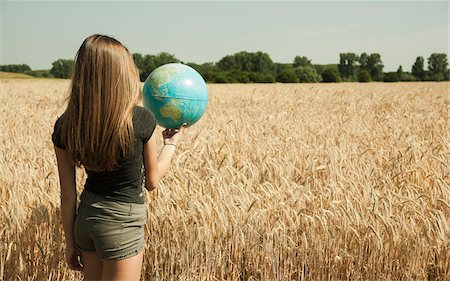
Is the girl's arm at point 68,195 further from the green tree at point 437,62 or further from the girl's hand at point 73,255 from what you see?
the green tree at point 437,62

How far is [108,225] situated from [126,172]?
0.96 feet

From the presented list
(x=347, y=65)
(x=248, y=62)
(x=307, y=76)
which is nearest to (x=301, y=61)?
(x=347, y=65)

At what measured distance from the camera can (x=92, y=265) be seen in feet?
7.95

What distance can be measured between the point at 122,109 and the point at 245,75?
2601 inches

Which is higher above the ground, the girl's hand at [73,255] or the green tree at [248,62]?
the green tree at [248,62]

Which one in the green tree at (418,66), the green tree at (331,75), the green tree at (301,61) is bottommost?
the green tree at (331,75)

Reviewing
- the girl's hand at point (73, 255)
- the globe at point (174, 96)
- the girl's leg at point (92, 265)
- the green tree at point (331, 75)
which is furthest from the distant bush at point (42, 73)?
the girl's leg at point (92, 265)

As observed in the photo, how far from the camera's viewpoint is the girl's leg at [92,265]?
2405 millimetres

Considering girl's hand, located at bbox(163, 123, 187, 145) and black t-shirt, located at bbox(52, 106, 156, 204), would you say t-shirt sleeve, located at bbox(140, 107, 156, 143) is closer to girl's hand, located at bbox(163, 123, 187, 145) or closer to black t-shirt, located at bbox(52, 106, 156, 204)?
black t-shirt, located at bbox(52, 106, 156, 204)

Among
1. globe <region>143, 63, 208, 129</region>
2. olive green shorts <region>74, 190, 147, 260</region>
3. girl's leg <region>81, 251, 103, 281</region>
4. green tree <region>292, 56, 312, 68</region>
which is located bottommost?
girl's leg <region>81, 251, 103, 281</region>

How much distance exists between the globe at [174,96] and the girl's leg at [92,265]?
1150mm

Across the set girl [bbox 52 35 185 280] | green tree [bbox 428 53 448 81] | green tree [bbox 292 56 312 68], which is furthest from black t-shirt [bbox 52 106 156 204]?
green tree [bbox 428 53 448 81]

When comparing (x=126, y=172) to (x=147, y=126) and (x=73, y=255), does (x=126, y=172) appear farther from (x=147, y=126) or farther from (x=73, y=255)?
(x=73, y=255)

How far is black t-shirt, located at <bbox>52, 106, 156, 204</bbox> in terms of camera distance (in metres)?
2.26
